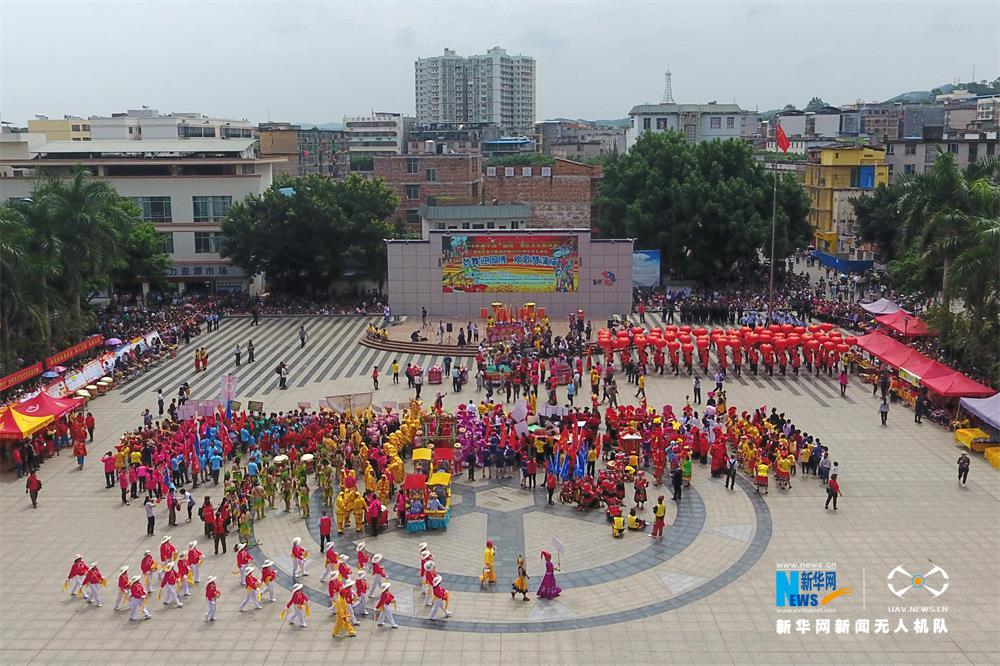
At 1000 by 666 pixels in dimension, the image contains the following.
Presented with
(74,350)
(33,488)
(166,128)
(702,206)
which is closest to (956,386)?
(702,206)

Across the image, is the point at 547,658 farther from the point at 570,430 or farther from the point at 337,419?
the point at 337,419

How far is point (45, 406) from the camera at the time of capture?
2597cm

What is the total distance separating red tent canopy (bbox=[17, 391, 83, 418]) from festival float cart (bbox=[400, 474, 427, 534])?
11.6 metres

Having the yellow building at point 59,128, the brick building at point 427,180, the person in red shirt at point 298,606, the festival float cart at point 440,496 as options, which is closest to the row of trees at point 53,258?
the festival float cart at point 440,496

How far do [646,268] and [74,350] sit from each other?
1107 inches

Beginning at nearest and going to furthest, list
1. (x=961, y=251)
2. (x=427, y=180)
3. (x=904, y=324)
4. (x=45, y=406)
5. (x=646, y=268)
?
1. (x=45, y=406)
2. (x=961, y=251)
3. (x=904, y=324)
4. (x=646, y=268)
5. (x=427, y=180)

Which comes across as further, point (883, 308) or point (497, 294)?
point (497, 294)

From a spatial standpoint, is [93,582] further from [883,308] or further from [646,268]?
[646,268]

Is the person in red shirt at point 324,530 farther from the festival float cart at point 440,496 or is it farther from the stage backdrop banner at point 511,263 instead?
the stage backdrop banner at point 511,263

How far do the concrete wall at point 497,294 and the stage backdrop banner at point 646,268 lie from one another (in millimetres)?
4834

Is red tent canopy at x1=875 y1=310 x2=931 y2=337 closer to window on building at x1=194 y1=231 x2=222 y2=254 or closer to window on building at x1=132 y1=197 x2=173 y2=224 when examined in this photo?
window on building at x1=194 y1=231 x2=222 y2=254

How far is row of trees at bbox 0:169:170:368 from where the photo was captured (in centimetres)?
3173

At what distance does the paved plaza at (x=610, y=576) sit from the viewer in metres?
15.6

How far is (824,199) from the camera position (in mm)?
66812
